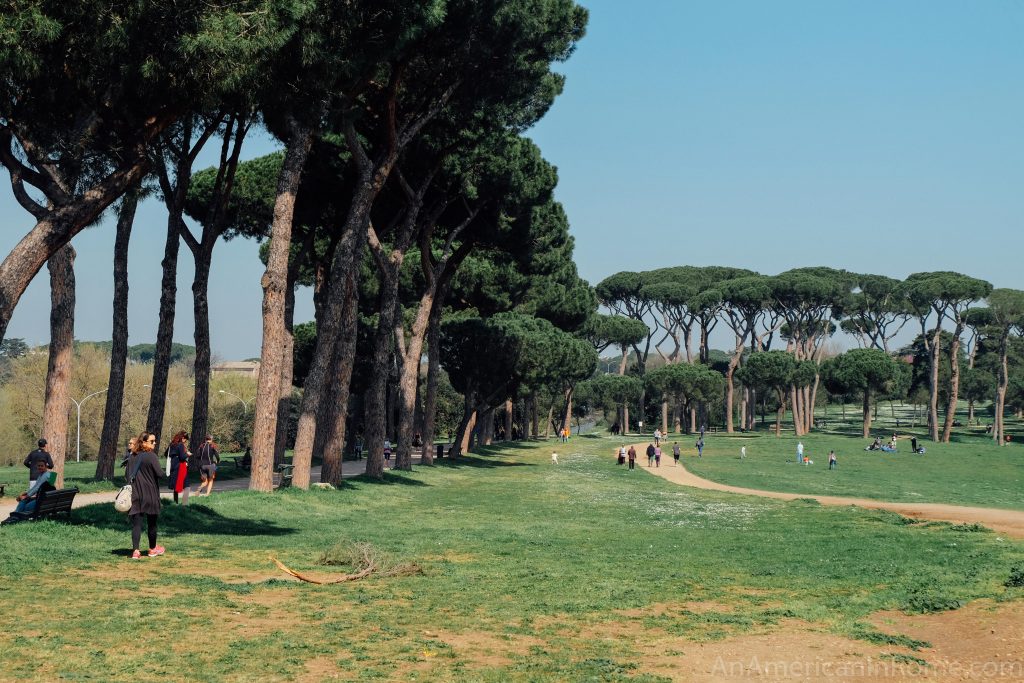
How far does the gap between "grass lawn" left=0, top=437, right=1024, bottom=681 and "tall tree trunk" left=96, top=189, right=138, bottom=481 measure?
272 inches

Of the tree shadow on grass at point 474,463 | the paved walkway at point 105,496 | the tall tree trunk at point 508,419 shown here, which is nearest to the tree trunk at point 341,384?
the paved walkway at point 105,496

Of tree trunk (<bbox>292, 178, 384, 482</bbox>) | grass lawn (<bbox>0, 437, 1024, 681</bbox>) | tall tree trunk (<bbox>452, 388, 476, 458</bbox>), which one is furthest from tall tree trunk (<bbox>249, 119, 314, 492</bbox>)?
tall tree trunk (<bbox>452, 388, 476, 458</bbox>)

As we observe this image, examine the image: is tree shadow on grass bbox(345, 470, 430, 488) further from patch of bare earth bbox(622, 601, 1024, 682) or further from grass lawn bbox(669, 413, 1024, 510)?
patch of bare earth bbox(622, 601, 1024, 682)

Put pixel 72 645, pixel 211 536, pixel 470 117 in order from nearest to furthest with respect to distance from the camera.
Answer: pixel 72 645
pixel 211 536
pixel 470 117

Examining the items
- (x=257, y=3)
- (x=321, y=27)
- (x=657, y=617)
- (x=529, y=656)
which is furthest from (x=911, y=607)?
(x=321, y=27)

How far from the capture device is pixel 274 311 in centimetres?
2508

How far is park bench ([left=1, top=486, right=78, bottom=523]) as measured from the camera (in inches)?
655

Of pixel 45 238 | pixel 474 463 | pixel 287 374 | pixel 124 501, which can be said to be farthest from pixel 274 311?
pixel 474 463

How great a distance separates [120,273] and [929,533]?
2277 centimetres

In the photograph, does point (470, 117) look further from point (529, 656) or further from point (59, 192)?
point (529, 656)

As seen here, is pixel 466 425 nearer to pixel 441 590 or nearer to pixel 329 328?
pixel 329 328

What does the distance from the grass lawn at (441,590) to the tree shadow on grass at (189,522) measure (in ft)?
0.20

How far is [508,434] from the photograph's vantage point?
86625 mm

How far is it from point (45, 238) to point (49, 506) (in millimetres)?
4587
